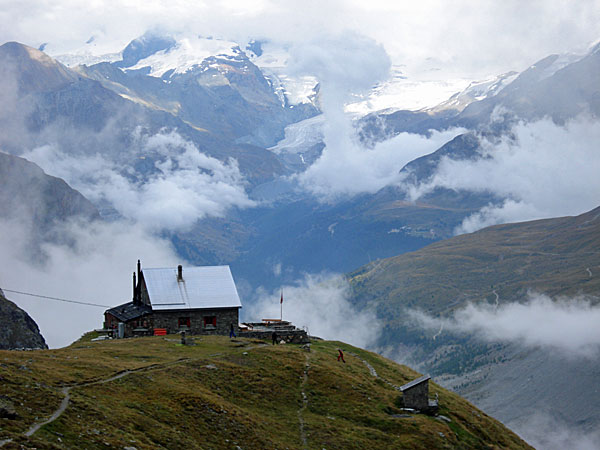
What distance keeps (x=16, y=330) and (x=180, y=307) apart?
12082 cm

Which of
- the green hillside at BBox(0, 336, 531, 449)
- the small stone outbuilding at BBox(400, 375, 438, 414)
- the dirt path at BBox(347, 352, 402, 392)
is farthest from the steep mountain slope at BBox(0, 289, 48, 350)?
the small stone outbuilding at BBox(400, 375, 438, 414)

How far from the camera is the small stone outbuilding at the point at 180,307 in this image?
278 ft

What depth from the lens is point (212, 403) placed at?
46.7 m

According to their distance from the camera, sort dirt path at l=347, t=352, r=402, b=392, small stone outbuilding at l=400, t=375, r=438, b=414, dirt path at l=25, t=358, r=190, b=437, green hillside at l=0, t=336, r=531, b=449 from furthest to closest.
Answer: dirt path at l=347, t=352, r=402, b=392 < small stone outbuilding at l=400, t=375, r=438, b=414 < green hillside at l=0, t=336, r=531, b=449 < dirt path at l=25, t=358, r=190, b=437

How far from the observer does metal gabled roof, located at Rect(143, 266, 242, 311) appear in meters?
86.0

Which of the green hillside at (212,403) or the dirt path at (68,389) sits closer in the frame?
the dirt path at (68,389)

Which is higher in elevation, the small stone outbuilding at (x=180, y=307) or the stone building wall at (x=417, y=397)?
the small stone outbuilding at (x=180, y=307)

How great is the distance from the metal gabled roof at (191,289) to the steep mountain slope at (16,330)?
347 feet

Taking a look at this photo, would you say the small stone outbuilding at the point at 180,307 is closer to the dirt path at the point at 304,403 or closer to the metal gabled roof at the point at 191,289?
the metal gabled roof at the point at 191,289

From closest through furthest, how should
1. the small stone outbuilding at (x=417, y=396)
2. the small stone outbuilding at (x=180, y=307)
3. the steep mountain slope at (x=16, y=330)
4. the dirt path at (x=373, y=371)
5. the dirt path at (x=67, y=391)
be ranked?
the dirt path at (x=67, y=391) → the small stone outbuilding at (x=417, y=396) → the dirt path at (x=373, y=371) → the small stone outbuilding at (x=180, y=307) → the steep mountain slope at (x=16, y=330)

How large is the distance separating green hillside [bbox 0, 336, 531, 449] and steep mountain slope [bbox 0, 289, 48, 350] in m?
124

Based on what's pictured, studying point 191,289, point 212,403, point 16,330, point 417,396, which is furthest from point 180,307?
point 16,330

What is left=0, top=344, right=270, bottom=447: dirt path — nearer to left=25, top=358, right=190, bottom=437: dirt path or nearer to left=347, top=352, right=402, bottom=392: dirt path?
left=25, top=358, right=190, bottom=437: dirt path

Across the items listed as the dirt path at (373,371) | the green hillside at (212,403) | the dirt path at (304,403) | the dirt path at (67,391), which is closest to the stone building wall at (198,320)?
the green hillside at (212,403)
